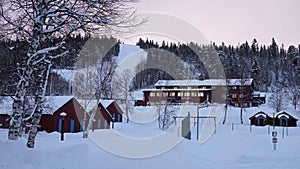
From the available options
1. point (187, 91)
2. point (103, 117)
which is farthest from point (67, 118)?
point (187, 91)

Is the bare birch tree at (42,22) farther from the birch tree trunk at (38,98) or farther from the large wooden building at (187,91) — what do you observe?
the large wooden building at (187,91)

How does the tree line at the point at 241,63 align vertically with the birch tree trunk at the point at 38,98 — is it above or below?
above

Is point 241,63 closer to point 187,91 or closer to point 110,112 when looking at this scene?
point 187,91

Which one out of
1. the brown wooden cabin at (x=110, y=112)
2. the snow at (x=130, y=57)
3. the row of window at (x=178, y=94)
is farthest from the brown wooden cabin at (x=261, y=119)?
the snow at (x=130, y=57)

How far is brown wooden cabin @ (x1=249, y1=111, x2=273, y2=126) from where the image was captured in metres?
45.5

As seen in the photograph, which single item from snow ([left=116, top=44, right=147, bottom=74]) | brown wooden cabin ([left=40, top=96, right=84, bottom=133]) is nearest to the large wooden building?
brown wooden cabin ([left=40, top=96, right=84, bottom=133])

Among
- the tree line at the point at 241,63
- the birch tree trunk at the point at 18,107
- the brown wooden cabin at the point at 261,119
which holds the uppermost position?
the tree line at the point at 241,63

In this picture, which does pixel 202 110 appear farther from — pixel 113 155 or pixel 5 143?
pixel 5 143

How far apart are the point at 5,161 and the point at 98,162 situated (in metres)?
3.73

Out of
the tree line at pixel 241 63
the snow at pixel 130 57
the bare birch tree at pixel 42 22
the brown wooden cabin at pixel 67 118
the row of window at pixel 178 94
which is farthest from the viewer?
the snow at pixel 130 57

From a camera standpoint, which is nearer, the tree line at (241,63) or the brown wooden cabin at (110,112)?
the brown wooden cabin at (110,112)

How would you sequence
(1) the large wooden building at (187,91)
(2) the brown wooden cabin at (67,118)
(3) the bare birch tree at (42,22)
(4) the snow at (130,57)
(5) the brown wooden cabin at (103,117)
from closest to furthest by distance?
(3) the bare birch tree at (42,22)
(2) the brown wooden cabin at (67,118)
(5) the brown wooden cabin at (103,117)
(1) the large wooden building at (187,91)
(4) the snow at (130,57)

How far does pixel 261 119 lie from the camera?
45719 millimetres

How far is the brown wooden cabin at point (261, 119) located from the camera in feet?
149
